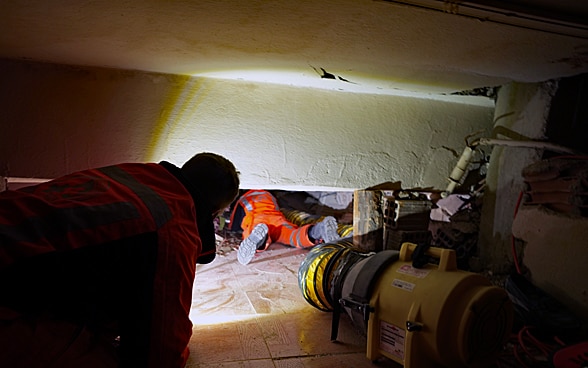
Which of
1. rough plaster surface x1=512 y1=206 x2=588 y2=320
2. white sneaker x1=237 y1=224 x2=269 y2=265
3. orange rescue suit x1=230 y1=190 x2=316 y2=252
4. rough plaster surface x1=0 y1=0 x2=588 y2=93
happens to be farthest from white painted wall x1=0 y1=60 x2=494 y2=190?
orange rescue suit x1=230 y1=190 x2=316 y2=252

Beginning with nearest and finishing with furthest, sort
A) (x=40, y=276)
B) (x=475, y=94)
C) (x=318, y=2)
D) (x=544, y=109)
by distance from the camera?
(x=40, y=276) → (x=318, y=2) → (x=544, y=109) → (x=475, y=94)

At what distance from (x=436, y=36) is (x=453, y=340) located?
1.26m

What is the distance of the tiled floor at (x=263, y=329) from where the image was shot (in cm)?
193

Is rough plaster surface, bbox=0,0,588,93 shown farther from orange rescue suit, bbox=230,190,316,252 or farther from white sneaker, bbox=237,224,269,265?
orange rescue suit, bbox=230,190,316,252

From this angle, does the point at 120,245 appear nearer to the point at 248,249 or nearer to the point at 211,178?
the point at 211,178

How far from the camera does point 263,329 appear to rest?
2.27m

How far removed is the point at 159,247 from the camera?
4.23ft

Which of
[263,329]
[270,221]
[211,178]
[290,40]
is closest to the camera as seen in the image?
[211,178]

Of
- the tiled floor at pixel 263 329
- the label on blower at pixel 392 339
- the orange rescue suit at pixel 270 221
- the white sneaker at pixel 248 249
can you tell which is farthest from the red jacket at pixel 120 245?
the orange rescue suit at pixel 270 221

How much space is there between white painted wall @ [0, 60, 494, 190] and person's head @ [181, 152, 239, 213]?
0.93m

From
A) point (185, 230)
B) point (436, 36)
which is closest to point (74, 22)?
point (185, 230)

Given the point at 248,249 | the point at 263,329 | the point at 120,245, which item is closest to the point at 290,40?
the point at 120,245

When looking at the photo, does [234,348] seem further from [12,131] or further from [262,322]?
[12,131]

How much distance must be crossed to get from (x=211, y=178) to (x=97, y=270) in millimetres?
592
